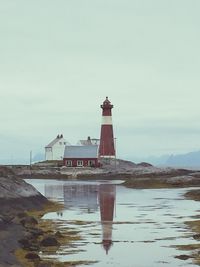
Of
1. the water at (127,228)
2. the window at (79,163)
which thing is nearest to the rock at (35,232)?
the water at (127,228)

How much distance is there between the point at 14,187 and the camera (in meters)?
43.6

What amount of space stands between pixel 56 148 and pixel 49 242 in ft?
333

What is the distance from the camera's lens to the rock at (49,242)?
24.4 metres

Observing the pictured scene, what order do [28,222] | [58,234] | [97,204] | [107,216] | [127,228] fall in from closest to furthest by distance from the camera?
[58,234]
[127,228]
[28,222]
[107,216]
[97,204]

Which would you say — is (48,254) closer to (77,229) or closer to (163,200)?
(77,229)

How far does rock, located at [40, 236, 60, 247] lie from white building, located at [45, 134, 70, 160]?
100016 millimetres

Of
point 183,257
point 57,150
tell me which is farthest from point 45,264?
point 57,150

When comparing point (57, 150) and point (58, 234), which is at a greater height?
point (57, 150)

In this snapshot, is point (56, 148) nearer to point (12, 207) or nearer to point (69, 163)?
point (69, 163)

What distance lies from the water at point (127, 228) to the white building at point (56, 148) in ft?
241

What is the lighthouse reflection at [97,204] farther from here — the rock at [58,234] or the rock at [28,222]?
the rock at [28,222]

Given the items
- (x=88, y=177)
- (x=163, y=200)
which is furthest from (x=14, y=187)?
(x=88, y=177)

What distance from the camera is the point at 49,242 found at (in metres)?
24.6

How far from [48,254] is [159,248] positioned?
516cm
